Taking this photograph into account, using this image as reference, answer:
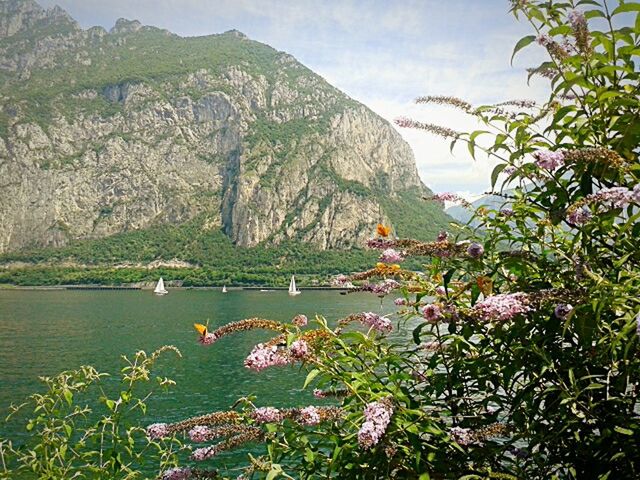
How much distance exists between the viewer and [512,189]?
313 centimetres

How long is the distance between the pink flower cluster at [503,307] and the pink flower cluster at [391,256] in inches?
30.4

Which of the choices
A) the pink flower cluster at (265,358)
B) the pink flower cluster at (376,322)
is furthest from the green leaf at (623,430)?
the pink flower cluster at (265,358)

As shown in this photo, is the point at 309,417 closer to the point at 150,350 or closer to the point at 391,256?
the point at 391,256

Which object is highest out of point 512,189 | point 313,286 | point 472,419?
point 512,189

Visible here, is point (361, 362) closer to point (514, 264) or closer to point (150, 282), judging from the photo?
point (514, 264)

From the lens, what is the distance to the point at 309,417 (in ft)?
8.54

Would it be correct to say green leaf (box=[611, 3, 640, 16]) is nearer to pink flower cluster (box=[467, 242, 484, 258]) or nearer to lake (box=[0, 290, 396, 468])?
pink flower cluster (box=[467, 242, 484, 258])

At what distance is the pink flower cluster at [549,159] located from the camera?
2.35m

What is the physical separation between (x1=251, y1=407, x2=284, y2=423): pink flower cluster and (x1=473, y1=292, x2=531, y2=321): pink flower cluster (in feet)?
3.80

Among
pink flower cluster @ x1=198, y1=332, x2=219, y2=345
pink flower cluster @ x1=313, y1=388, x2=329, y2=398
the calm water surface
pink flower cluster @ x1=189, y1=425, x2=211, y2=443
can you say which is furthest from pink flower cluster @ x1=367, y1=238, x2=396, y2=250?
the calm water surface

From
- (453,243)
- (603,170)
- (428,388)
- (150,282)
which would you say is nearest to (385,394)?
(428,388)

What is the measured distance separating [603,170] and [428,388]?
1.40 metres

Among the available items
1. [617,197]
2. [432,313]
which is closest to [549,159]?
[617,197]

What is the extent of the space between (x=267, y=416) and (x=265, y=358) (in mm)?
417
